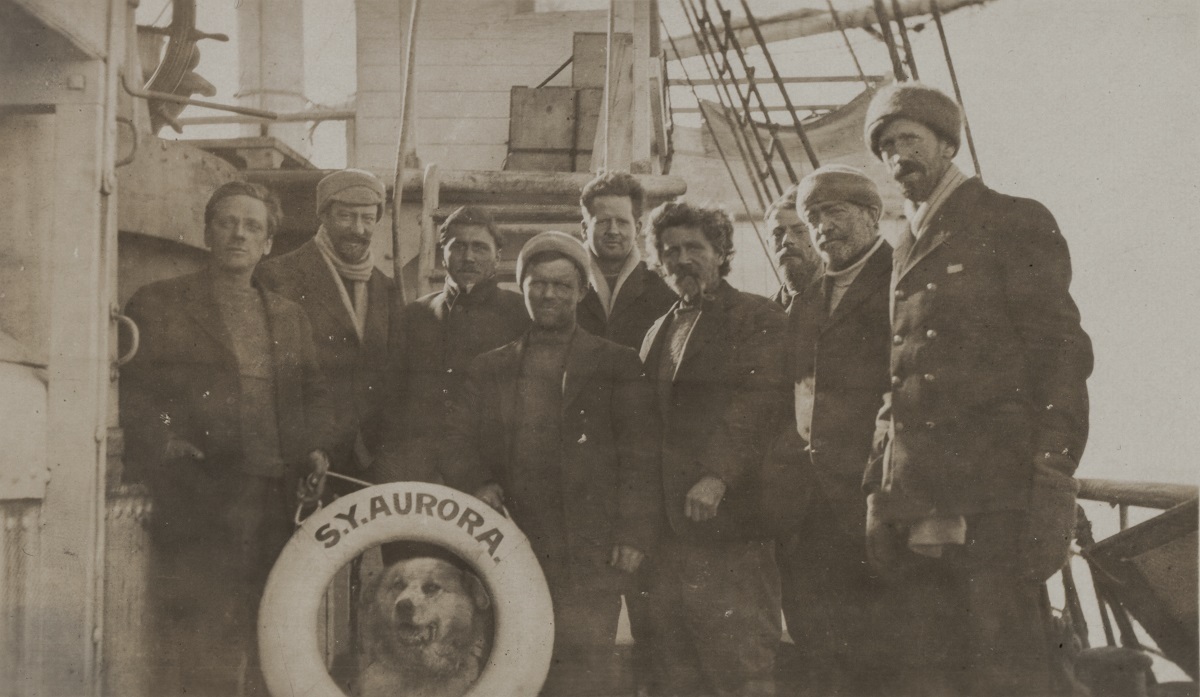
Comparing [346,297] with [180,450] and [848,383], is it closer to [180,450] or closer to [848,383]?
[180,450]

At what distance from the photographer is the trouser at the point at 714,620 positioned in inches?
128

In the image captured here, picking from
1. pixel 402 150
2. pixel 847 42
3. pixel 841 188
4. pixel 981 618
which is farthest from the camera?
pixel 847 42

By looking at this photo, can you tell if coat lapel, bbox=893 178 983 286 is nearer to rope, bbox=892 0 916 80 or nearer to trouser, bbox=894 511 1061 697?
rope, bbox=892 0 916 80

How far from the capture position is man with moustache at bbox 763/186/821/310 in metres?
3.38

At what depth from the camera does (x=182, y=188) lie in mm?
3771

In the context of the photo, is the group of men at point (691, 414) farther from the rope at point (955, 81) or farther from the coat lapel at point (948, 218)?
the rope at point (955, 81)

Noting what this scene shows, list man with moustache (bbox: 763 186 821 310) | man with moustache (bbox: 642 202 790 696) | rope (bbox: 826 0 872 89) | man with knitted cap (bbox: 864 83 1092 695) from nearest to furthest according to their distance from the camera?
1. man with knitted cap (bbox: 864 83 1092 695)
2. man with moustache (bbox: 642 202 790 696)
3. man with moustache (bbox: 763 186 821 310)
4. rope (bbox: 826 0 872 89)

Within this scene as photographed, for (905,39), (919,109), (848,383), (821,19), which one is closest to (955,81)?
(905,39)

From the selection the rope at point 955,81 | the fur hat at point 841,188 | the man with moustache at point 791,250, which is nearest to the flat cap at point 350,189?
the man with moustache at point 791,250

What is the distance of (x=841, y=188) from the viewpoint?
10.3 feet

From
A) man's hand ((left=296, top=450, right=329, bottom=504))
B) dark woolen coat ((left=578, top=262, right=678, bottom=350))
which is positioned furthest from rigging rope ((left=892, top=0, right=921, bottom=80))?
man's hand ((left=296, top=450, right=329, bottom=504))

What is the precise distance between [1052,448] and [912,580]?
20.6 inches

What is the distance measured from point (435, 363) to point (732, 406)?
2.99ft

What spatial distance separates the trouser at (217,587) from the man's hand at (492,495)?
2.00ft
